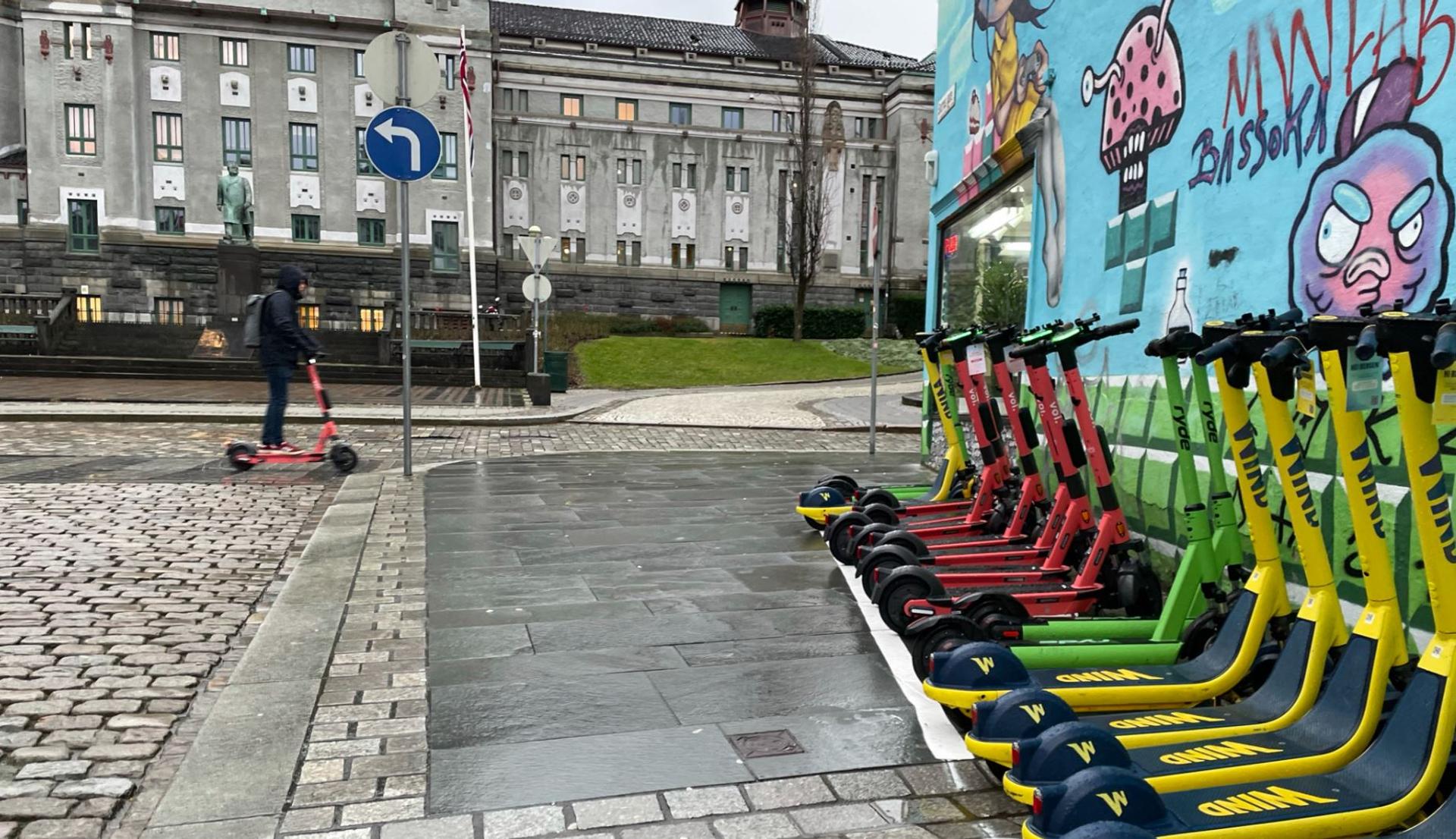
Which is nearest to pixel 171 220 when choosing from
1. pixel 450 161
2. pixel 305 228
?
pixel 305 228

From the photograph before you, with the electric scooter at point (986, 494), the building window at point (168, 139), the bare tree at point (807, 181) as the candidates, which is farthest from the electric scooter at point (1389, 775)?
the building window at point (168, 139)

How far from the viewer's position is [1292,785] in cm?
253

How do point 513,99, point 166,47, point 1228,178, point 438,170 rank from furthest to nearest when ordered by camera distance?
point 513,99 < point 438,170 < point 166,47 < point 1228,178

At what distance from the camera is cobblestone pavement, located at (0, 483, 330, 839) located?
285 centimetres

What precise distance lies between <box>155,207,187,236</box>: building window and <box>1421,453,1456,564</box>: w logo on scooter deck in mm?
44013

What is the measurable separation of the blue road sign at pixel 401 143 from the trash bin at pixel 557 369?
41.6ft

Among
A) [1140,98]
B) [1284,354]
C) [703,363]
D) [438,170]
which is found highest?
[438,170]

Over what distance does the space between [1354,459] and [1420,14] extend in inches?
78.6

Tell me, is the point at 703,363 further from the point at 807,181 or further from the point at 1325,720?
the point at 1325,720

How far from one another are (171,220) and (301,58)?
866 centimetres

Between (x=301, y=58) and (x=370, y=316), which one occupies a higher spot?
(x=301, y=58)

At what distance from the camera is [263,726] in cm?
313

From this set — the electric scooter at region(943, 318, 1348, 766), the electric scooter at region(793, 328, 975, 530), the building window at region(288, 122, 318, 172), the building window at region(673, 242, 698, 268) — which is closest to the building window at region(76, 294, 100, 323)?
the building window at region(288, 122, 318, 172)

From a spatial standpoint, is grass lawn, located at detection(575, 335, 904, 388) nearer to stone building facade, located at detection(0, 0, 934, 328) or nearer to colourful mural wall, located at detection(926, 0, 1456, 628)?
stone building facade, located at detection(0, 0, 934, 328)
